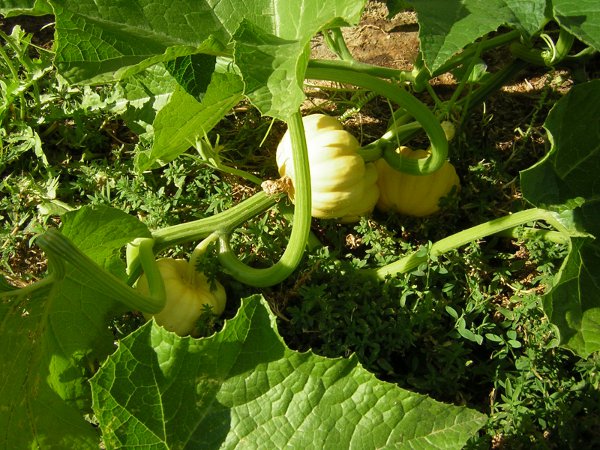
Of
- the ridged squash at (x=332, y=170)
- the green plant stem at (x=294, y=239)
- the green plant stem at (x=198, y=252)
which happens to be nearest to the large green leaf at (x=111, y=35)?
the green plant stem at (x=294, y=239)

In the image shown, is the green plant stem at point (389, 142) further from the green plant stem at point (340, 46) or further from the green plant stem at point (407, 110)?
the green plant stem at point (340, 46)

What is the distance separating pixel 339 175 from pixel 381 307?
0.41 metres

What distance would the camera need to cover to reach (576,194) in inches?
76.9

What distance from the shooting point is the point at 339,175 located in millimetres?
2111

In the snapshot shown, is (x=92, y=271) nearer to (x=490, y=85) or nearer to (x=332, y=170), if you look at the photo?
(x=332, y=170)

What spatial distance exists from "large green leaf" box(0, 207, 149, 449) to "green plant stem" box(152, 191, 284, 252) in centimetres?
14

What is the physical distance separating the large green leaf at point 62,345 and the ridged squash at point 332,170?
50 centimetres

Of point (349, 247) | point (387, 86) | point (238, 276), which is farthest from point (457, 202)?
point (238, 276)

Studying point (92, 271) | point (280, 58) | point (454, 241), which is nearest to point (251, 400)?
point (92, 271)

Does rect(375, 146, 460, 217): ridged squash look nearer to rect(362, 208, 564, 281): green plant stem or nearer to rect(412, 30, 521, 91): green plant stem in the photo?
rect(362, 208, 564, 281): green plant stem

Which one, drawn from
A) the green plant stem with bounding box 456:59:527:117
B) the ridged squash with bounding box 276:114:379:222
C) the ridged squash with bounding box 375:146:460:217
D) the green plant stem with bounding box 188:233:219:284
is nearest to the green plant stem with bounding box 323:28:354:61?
the ridged squash with bounding box 276:114:379:222

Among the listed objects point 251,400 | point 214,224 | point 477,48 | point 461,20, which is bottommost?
point 214,224

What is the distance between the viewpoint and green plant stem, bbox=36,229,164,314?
62.7 inches

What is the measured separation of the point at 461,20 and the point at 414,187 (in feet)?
2.58
